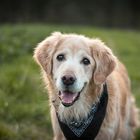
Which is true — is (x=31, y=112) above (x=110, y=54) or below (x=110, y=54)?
below

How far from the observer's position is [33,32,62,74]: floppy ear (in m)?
6.75

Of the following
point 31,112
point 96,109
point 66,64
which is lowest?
point 31,112

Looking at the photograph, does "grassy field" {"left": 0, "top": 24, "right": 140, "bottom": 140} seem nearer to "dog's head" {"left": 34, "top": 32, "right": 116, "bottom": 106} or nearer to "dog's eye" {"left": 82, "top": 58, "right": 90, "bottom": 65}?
"dog's head" {"left": 34, "top": 32, "right": 116, "bottom": 106}

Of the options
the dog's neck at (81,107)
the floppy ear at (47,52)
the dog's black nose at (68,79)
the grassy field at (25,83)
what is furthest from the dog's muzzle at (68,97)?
the grassy field at (25,83)

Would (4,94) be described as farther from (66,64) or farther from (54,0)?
(54,0)

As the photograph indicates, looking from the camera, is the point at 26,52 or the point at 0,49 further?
the point at 26,52

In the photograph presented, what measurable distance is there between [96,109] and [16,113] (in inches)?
83.9

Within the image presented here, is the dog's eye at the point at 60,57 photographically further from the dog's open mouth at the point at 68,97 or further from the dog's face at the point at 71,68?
the dog's open mouth at the point at 68,97

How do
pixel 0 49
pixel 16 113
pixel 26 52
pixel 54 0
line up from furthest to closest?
pixel 54 0 < pixel 26 52 < pixel 0 49 < pixel 16 113

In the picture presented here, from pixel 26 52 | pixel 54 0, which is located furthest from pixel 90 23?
pixel 26 52

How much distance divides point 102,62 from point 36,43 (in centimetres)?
666

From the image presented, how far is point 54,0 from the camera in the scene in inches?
768

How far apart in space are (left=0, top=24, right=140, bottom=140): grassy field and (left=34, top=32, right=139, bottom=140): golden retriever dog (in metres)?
1.26

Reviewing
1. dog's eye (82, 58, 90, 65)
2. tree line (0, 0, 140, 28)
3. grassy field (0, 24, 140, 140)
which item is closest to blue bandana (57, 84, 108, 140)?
dog's eye (82, 58, 90, 65)
